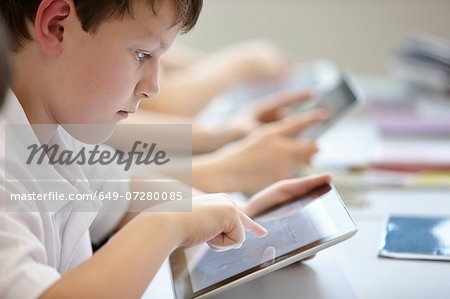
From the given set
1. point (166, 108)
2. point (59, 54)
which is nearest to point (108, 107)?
point (59, 54)

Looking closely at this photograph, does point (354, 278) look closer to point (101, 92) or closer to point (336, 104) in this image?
point (101, 92)

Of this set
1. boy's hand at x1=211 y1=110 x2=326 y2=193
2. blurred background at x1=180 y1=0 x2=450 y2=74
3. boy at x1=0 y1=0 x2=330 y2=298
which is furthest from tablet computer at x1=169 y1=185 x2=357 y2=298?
blurred background at x1=180 y1=0 x2=450 y2=74

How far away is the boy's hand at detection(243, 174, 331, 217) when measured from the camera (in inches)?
25.4

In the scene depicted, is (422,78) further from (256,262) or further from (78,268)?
(78,268)

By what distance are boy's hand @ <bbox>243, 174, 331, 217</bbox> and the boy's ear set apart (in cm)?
26

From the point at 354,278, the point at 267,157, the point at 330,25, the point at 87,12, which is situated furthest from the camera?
the point at 330,25

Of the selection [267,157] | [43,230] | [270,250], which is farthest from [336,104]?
[43,230]

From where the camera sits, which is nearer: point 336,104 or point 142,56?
point 142,56

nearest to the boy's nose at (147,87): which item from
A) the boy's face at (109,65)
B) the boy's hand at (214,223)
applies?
the boy's face at (109,65)

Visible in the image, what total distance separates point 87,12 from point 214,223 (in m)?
0.20

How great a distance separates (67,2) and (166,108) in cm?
80

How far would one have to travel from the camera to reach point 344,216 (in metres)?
0.56

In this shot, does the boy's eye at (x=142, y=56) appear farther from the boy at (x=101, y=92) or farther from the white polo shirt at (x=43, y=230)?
the white polo shirt at (x=43, y=230)

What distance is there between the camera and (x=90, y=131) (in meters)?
0.55
